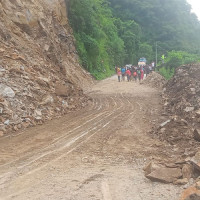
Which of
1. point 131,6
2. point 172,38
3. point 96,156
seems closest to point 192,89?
point 96,156

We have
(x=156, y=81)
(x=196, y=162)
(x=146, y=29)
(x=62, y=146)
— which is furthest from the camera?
(x=146, y=29)

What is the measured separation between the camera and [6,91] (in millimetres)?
9258

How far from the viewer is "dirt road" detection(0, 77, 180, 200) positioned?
4.58m

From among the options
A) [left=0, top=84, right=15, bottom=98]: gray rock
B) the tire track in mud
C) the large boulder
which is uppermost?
[left=0, top=84, right=15, bottom=98]: gray rock

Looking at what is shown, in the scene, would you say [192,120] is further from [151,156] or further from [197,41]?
[197,41]

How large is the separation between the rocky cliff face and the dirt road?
693mm

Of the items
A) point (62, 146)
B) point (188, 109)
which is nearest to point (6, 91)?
point (62, 146)

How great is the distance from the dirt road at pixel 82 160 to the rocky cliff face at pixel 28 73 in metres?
0.69

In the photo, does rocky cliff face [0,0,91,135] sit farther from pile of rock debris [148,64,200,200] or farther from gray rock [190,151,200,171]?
gray rock [190,151,200,171]

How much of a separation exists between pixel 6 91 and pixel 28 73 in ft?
6.42

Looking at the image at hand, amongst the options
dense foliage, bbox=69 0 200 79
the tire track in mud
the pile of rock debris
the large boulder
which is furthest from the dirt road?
dense foliage, bbox=69 0 200 79

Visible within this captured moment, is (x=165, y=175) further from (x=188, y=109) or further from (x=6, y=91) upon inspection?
(x=6, y=91)

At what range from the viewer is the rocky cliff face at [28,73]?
922 cm

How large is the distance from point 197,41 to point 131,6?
20471 mm
